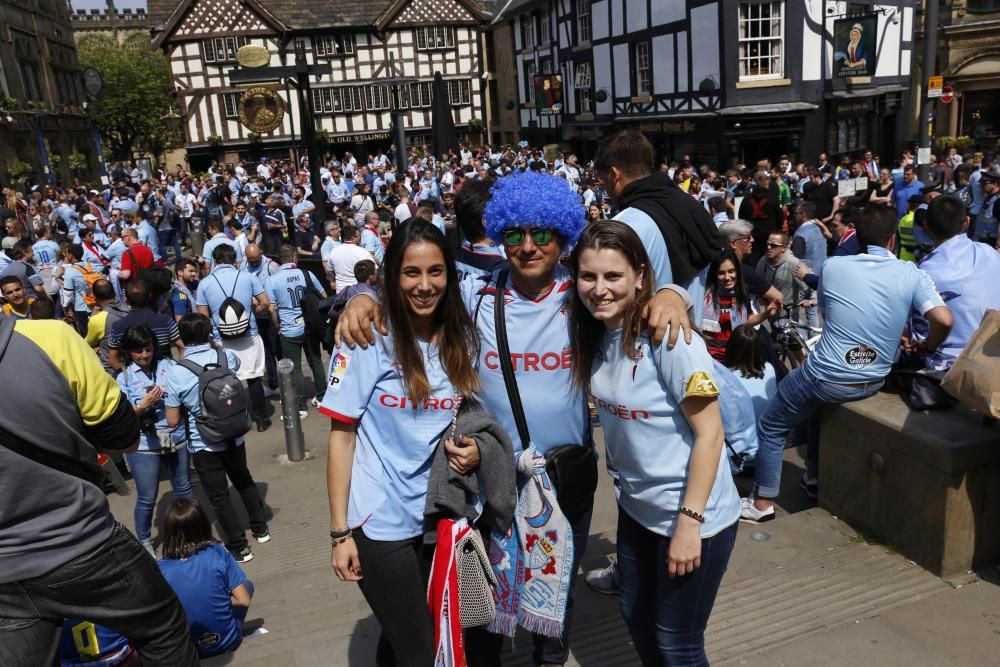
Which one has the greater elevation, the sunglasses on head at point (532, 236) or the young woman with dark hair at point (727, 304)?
the sunglasses on head at point (532, 236)

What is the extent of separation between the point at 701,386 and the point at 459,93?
1643 inches

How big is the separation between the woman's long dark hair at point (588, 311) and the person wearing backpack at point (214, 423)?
3145 mm

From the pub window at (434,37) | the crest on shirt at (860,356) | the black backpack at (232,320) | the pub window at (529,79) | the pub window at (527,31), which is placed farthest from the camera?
the pub window at (434,37)

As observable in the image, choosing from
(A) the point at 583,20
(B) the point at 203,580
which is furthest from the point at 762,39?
(B) the point at 203,580

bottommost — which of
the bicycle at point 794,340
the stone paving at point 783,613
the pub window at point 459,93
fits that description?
the stone paving at point 783,613

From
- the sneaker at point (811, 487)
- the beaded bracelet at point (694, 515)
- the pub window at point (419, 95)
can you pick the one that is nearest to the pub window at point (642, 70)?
the pub window at point (419, 95)

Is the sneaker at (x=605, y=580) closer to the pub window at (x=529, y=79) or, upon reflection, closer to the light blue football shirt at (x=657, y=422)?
the light blue football shirt at (x=657, y=422)

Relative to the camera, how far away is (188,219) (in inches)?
809

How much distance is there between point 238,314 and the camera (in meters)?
7.17

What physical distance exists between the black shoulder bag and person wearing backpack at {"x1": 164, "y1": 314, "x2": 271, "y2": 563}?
2.95m

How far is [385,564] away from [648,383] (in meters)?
1.06

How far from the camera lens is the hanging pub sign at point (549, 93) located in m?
32.4

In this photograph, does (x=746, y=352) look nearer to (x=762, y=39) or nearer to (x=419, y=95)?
(x=762, y=39)

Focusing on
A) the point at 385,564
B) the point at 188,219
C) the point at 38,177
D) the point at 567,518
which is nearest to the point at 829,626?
the point at 567,518
